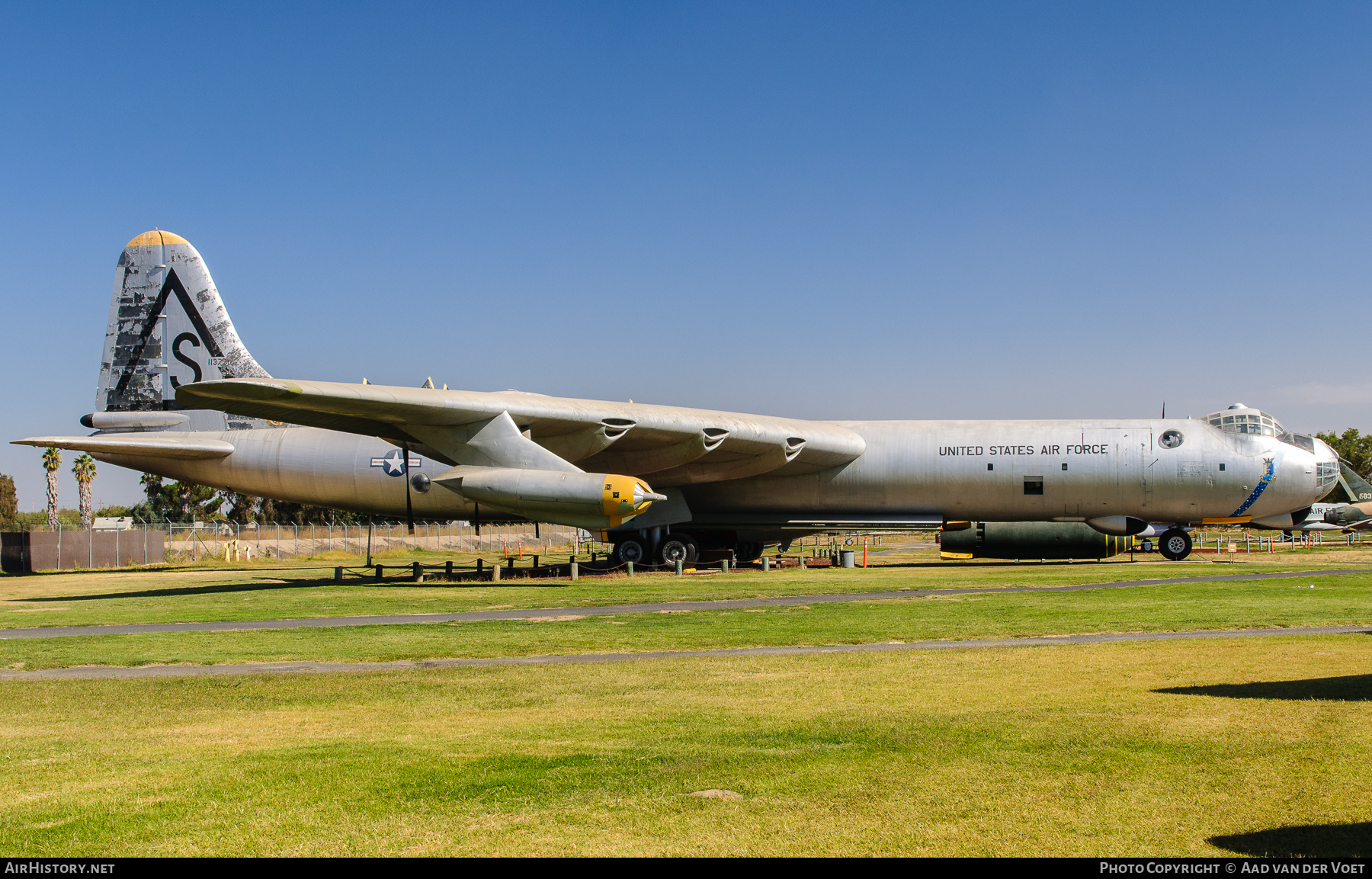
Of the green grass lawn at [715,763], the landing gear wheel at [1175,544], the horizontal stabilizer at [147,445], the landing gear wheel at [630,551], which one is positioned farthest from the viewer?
the landing gear wheel at [1175,544]

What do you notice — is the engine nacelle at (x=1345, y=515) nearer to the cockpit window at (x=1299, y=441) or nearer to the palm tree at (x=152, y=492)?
the cockpit window at (x=1299, y=441)

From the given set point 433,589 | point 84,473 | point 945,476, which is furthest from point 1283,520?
point 84,473

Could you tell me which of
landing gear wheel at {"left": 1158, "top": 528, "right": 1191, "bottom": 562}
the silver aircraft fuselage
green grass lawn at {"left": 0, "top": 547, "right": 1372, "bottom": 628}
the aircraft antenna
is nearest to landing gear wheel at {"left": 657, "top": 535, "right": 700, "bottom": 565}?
the silver aircraft fuselage

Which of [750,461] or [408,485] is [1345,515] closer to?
[750,461]

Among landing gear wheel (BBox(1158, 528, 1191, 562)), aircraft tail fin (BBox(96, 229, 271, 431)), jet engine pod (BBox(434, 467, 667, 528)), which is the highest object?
aircraft tail fin (BBox(96, 229, 271, 431))

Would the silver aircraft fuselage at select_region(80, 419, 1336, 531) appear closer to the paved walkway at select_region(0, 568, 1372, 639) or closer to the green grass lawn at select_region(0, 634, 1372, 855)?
the paved walkway at select_region(0, 568, 1372, 639)

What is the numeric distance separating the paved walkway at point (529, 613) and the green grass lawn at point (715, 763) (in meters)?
6.28

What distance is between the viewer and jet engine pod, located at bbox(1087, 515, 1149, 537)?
31922mm

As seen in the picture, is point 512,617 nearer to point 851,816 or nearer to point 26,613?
point 26,613

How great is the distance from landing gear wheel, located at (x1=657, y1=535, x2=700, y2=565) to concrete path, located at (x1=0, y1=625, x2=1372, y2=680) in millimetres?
18768

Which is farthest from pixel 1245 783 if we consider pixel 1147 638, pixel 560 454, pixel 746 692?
pixel 560 454

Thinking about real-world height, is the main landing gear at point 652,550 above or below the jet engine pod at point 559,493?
below

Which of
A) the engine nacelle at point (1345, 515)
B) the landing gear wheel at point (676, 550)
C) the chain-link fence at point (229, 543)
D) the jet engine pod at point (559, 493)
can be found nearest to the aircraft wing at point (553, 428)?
the jet engine pod at point (559, 493)

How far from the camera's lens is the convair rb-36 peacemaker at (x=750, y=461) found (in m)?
30.3
